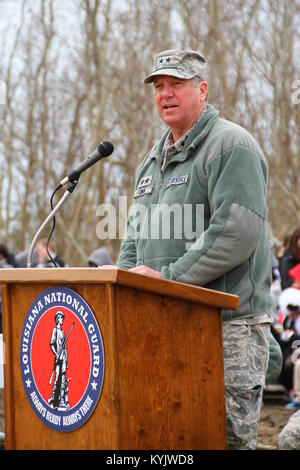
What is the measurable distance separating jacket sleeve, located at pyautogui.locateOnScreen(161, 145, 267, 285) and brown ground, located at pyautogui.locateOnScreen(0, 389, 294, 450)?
2.58 meters

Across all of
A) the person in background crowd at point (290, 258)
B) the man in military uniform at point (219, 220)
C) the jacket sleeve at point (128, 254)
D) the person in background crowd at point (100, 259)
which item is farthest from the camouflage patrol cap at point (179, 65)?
the person in background crowd at point (100, 259)

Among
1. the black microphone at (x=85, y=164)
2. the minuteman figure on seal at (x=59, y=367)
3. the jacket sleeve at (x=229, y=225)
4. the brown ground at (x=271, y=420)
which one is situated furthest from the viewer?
the brown ground at (x=271, y=420)

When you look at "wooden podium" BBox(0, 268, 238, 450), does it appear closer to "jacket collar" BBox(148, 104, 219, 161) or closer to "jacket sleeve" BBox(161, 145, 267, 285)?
"jacket sleeve" BBox(161, 145, 267, 285)

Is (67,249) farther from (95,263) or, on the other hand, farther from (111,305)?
(111,305)

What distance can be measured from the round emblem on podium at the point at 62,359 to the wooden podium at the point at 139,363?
0.10ft

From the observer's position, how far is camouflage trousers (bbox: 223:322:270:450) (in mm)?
3004

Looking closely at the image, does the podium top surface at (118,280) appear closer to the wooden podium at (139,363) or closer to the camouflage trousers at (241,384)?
the wooden podium at (139,363)

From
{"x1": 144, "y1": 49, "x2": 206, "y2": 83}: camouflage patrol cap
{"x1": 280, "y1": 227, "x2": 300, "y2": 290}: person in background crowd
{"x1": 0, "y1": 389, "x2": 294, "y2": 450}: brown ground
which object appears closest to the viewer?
{"x1": 144, "y1": 49, "x2": 206, "y2": 83}: camouflage patrol cap

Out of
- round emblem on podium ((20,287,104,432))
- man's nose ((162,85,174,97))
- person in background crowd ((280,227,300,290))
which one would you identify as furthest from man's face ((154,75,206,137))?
person in background crowd ((280,227,300,290))

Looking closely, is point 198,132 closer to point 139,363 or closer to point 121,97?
point 139,363

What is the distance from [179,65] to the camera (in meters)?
3.28

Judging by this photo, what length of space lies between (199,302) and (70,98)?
14.8 meters

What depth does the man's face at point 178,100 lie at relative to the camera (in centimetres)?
330

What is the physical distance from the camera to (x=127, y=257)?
3.64 m
